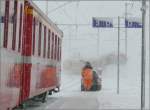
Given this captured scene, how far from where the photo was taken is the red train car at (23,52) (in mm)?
11930

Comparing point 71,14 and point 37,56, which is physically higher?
point 71,14

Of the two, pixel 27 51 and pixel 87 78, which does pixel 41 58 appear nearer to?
pixel 27 51

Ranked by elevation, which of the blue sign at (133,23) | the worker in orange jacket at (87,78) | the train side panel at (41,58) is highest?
the blue sign at (133,23)

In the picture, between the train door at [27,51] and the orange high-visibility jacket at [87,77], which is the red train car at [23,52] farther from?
the orange high-visibility jacket at [87,77]

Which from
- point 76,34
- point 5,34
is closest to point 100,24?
point 5,34

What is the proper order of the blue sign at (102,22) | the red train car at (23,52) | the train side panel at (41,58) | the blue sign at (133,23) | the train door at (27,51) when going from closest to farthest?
the red train car at (23,52) → the train door at (27,51) → the train side panel at (41,58) → the blue sign at (133,23) → the blue sign at (102,22)

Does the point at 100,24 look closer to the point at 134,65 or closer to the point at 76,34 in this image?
the point at 76,34

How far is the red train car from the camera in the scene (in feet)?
39.1

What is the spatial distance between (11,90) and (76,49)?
55462mm

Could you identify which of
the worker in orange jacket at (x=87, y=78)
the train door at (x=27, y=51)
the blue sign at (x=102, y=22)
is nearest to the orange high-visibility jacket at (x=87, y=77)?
the worker in orange jacket at (x=87, y=78)

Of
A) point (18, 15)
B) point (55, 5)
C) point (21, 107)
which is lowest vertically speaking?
point (21, 107)

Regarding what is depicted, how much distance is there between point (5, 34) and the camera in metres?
11.9

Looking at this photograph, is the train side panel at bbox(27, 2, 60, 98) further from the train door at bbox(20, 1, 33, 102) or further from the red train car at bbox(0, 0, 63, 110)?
the train door at bbox(20, 1, 33, 102)

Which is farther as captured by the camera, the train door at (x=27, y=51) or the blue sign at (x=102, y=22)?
the blue sign at (x=102, y=22)
